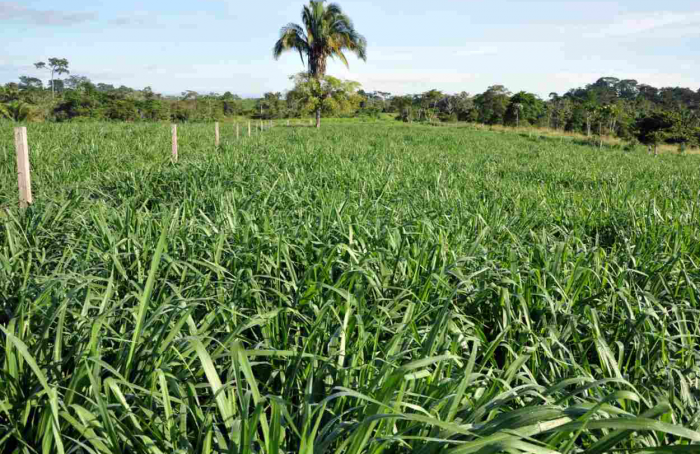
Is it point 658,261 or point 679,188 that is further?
point 679,188

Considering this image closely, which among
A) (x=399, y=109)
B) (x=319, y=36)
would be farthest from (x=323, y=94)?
(x=399, y=109)

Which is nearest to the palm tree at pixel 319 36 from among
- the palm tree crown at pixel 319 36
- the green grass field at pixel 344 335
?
the palm tree crown at pixel 319 36

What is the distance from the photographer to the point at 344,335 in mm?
1691

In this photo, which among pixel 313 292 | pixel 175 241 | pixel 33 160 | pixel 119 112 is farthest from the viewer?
pixel 119 112

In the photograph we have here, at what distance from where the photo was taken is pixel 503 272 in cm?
257

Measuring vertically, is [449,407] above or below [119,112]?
below

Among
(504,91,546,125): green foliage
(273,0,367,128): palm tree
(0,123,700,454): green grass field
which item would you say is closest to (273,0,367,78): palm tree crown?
(273,0,367,128): palm tree

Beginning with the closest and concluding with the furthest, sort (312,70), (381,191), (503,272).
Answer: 1. (503,272)
2. (381,191)
3. (312,70)

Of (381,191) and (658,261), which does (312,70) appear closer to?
(381,191)

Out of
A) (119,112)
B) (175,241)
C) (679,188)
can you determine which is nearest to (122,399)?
(175,241)

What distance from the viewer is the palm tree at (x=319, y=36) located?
110 ft

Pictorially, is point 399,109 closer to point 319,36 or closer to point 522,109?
point 522,109

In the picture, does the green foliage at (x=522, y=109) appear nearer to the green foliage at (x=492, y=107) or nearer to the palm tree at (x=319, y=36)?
the green foliage at (x=492, y=107)

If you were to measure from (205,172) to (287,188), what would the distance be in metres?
1.48
